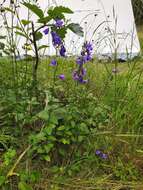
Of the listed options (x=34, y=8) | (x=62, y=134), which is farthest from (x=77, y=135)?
(x=34, y=8)

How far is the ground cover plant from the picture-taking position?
1789 millimetres

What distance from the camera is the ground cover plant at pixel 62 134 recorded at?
1.79m

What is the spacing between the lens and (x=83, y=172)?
188cm

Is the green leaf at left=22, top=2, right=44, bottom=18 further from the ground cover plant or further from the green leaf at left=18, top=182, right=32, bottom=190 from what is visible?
the green leaf at left=18, top=182, right=32, bottom=190

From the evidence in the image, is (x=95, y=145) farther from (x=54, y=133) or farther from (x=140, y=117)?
(x=140, y=117)

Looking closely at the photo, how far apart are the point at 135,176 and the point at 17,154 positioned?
1.60ft

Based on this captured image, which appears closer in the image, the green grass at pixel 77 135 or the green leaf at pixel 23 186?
the green leaf at pixel 23 186

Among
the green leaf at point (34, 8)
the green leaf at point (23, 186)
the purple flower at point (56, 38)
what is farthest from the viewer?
the purple flower at point (56, 38)

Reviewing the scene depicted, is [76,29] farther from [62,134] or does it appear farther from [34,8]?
[62,134]

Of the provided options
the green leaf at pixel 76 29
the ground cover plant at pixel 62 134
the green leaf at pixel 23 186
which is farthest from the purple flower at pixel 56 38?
the green leaf at pixel 23 186

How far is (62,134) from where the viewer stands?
6.21 feet

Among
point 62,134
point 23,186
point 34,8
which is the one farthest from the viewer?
point 62,134

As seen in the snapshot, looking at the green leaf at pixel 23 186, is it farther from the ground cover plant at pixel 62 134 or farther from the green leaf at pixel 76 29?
the green leaf at pixel 76 29

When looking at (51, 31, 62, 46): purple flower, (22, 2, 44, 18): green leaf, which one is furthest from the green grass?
(22, 2, 44, 18): green leaf
